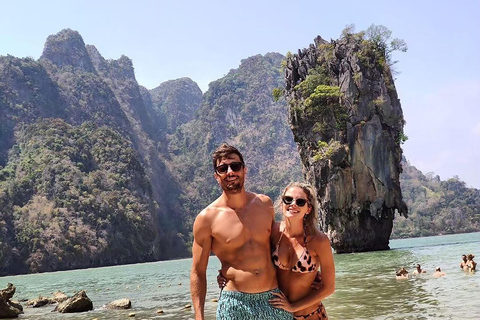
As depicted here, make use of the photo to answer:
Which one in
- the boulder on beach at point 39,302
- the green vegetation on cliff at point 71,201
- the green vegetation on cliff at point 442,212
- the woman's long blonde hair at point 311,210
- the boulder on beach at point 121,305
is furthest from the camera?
the green vegetation on cliff at point 442,212

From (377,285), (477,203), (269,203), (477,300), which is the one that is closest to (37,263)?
(377,285)

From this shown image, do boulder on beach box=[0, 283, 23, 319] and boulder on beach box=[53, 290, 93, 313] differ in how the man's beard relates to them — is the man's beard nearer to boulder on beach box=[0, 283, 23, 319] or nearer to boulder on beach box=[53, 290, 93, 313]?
boulder on beach box=[53, 290, 93, 313]

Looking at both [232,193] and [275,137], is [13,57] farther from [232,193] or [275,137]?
[232,193]

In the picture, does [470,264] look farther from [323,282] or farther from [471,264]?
[323,282]

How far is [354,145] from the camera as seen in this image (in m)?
42.7

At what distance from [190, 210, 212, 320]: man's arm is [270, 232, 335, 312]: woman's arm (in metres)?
0.60

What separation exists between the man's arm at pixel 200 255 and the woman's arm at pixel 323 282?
60 centimetres

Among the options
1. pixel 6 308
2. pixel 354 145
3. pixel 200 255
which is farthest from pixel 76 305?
pixel 354 145

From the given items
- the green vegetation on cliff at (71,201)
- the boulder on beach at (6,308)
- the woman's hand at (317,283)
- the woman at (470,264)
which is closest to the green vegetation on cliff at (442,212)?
the green vegetation on cliff at (71,201)

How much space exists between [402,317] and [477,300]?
8.03ft

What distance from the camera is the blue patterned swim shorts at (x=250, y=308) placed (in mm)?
3904

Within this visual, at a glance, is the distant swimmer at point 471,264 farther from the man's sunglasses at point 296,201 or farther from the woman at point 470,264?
the man's sunglasses at point 296,201

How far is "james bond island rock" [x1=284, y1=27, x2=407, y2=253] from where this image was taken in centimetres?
4244

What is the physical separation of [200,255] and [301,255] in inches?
31.8
